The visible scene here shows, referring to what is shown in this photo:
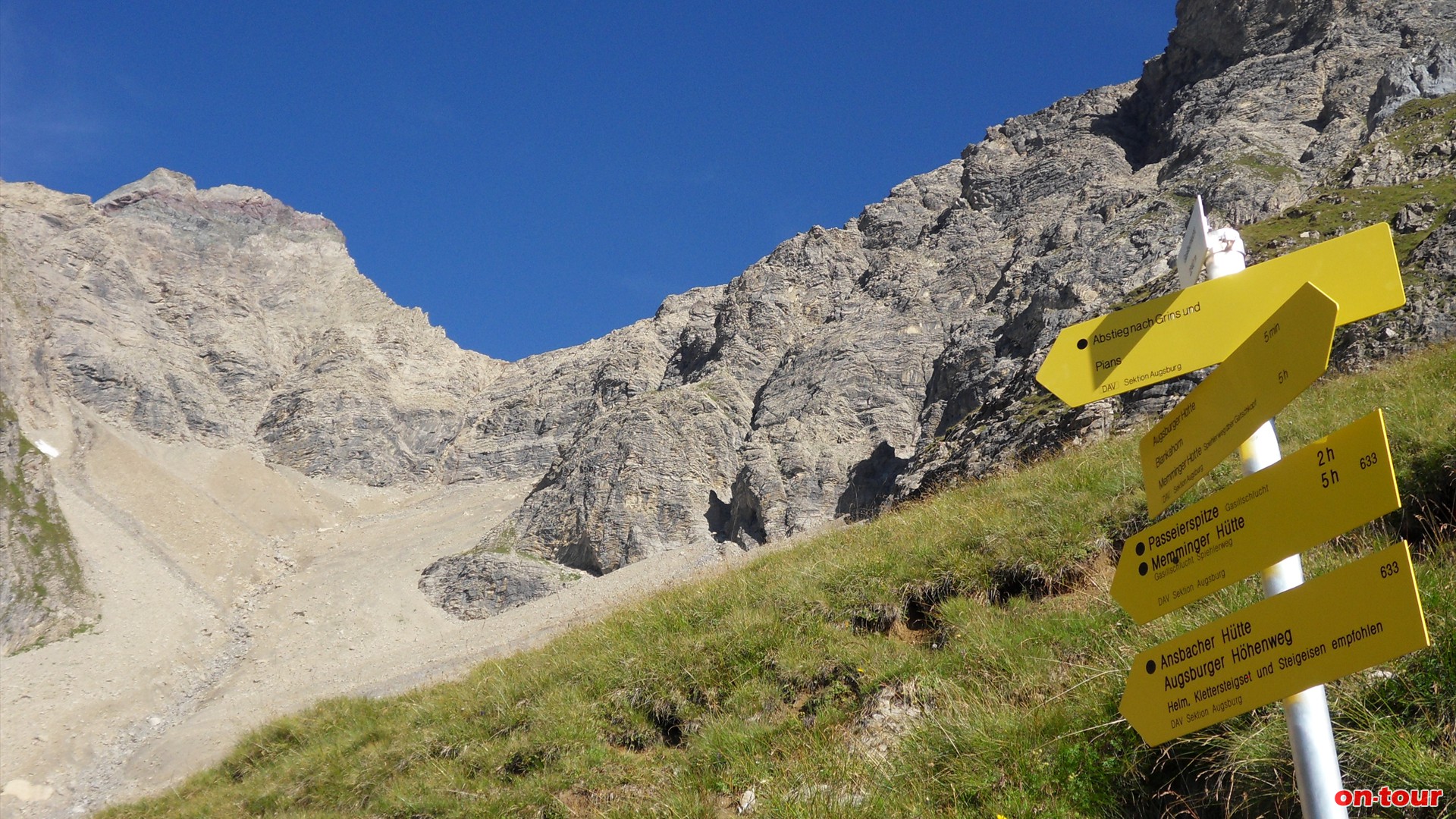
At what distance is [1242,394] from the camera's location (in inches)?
142

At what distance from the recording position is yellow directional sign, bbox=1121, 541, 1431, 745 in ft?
9.45

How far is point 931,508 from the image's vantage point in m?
11.6

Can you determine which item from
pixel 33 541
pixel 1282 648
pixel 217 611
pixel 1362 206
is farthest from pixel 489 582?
pixel 1282 648

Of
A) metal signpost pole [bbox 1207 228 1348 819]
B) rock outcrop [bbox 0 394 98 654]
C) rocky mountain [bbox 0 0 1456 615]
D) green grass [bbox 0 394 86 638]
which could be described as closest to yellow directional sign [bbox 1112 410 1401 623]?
metal signpost pole [bbox 1207 228 1348 819]

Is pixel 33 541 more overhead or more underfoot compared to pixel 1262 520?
more overhead

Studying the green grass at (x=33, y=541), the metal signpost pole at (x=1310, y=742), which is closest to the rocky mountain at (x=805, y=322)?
the metal signpost pole at (x=1310, y=742)

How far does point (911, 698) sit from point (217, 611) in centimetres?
9070

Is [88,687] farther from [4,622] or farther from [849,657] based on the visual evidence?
[849,657]

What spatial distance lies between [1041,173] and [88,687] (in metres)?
101

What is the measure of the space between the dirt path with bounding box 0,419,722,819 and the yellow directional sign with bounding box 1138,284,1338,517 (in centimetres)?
3158

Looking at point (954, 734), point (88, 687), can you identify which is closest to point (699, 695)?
point (954, 734)

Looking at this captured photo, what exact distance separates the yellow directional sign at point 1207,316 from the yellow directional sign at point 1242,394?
20cm

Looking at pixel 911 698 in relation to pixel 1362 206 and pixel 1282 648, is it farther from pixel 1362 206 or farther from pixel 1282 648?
pixel 1362 206

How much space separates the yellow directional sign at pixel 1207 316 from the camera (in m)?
3.69
